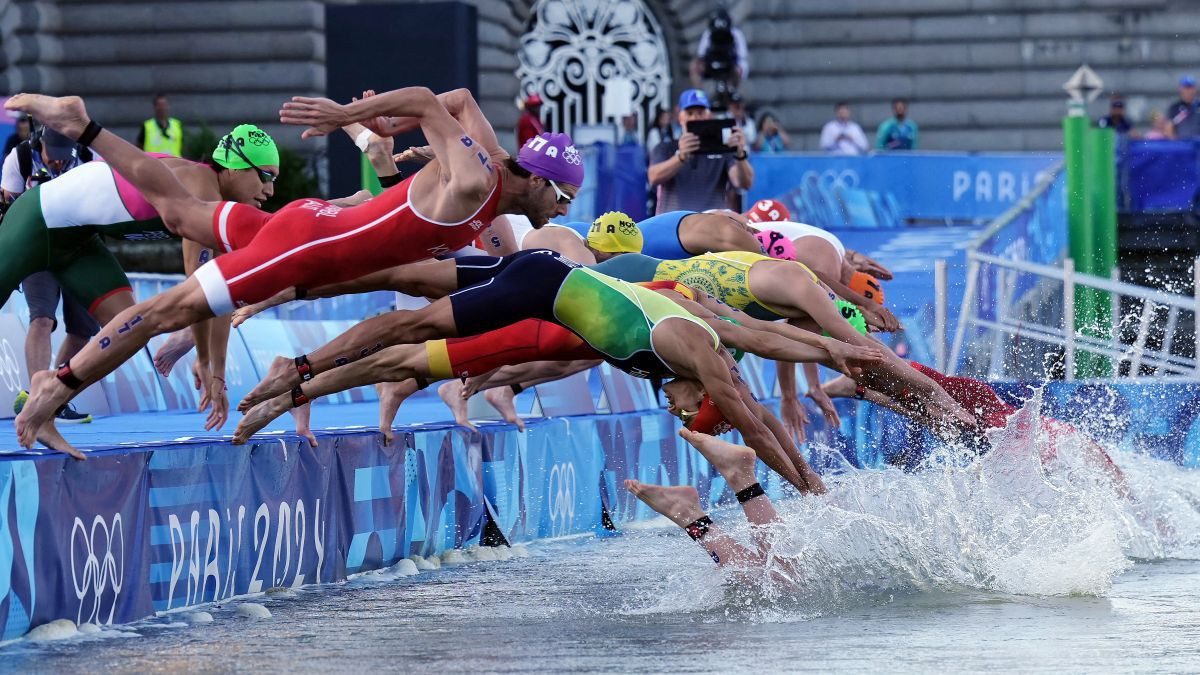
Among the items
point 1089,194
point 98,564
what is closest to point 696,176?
point 98,564

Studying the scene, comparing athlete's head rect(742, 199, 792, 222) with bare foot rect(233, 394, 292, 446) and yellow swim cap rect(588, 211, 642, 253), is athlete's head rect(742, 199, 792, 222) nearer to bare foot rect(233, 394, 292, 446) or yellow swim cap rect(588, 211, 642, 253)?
yellow swim cap rect(588, 211, 642, 253)

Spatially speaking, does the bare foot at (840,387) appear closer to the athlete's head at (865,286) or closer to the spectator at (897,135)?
the athlete's head at (865,286)

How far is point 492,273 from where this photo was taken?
9.12 meters

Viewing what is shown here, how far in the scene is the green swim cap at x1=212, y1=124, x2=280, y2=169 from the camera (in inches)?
373

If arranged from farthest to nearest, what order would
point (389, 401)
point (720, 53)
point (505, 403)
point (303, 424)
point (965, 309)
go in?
point (720, 53), point (965, 309), point (505, 403), point (389, 401), point (303, 424)

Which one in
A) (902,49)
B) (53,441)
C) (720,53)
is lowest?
(53,441)

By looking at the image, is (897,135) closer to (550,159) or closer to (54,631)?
(550,159)

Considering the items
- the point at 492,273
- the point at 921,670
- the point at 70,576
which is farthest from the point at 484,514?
the point at 921,670

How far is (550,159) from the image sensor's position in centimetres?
880

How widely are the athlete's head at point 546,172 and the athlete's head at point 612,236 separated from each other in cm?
226

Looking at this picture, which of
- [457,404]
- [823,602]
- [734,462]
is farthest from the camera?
[457,404]

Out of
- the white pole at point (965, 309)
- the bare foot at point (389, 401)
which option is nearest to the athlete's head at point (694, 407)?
the bare foot at point (389, 401)

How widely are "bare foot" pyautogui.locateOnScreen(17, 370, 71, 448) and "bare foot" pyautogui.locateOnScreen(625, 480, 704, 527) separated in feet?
8.11

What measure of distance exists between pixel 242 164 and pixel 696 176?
5887mm
